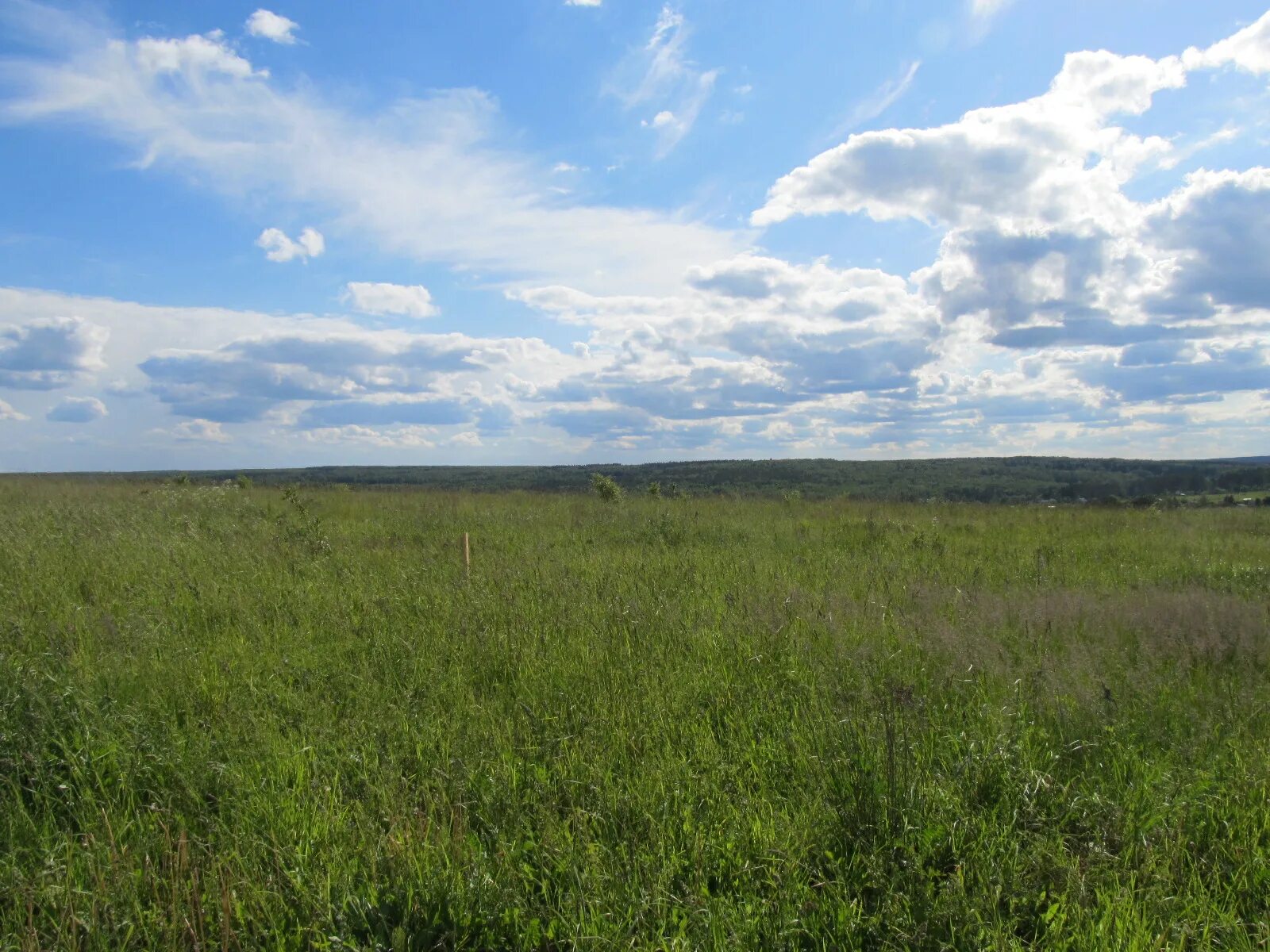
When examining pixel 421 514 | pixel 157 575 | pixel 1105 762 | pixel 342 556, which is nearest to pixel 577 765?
pixel 1105 762

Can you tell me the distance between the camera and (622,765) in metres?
3.33

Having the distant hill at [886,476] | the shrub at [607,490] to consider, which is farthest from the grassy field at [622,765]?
the distant hill at [886,476]

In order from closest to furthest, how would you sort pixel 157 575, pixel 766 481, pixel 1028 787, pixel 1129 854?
pixel 1129 854
pixel 1028 787
pixel 157 575
pixel 766 481

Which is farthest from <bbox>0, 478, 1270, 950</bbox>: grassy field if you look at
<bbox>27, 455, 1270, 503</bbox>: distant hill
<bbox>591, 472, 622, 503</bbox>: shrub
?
<bbox>27, 455, 1270, 503</bbox>: distant hill

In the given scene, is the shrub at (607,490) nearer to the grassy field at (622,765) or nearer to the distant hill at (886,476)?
the grassy field at (622,765)

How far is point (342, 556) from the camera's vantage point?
8.84 meters

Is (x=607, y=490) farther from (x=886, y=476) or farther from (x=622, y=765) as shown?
(x=886, y=476)

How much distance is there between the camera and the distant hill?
132 ft

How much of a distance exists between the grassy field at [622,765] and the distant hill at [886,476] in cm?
3163

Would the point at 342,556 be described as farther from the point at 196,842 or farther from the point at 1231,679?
the point at 1231,679

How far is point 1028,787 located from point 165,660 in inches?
200

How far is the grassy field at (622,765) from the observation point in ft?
7.57

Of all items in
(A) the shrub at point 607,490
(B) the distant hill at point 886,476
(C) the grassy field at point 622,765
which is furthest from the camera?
(B) the distant hill at point 886,476

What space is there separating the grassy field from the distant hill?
31.6 metres
